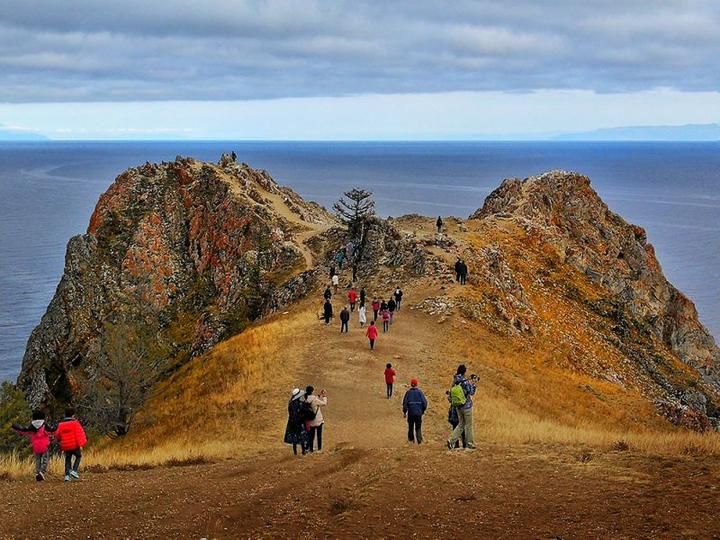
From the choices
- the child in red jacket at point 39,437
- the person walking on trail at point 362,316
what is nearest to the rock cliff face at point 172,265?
the person walking on trail at point 362,316

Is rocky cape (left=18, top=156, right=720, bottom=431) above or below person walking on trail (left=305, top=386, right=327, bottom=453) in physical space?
above

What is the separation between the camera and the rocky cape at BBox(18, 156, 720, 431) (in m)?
50.1

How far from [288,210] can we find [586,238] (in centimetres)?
3002

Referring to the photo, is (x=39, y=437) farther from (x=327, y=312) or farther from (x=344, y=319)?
(x=327, y=312)

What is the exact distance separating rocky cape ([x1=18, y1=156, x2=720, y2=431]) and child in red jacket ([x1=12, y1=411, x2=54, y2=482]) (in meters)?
26.4

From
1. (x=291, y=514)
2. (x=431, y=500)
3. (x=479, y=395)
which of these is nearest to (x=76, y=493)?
(x=291, y=514)

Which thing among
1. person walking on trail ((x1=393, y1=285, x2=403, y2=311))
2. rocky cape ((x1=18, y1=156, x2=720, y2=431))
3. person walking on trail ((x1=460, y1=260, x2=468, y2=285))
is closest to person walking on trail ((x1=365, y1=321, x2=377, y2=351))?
person walking on trail ((x1=393, y1=285, x2=403, y2=311))

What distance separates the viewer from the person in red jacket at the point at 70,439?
67.5 ft

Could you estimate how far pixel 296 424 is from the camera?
24.1 m

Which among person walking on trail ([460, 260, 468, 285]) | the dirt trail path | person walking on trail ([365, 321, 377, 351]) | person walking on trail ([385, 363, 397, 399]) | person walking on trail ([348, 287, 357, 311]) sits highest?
person walking on trail ([460, 260, 468, 285])

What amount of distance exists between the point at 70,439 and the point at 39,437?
864mm

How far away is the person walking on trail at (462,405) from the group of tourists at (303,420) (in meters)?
4.47

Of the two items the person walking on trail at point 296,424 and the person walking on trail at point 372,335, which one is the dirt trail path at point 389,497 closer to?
the person walking on trail at point 296,424

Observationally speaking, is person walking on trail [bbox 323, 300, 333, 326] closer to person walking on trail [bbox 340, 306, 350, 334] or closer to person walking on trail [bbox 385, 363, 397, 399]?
person walking on trail [bbox 340, 306, 350, 334]
